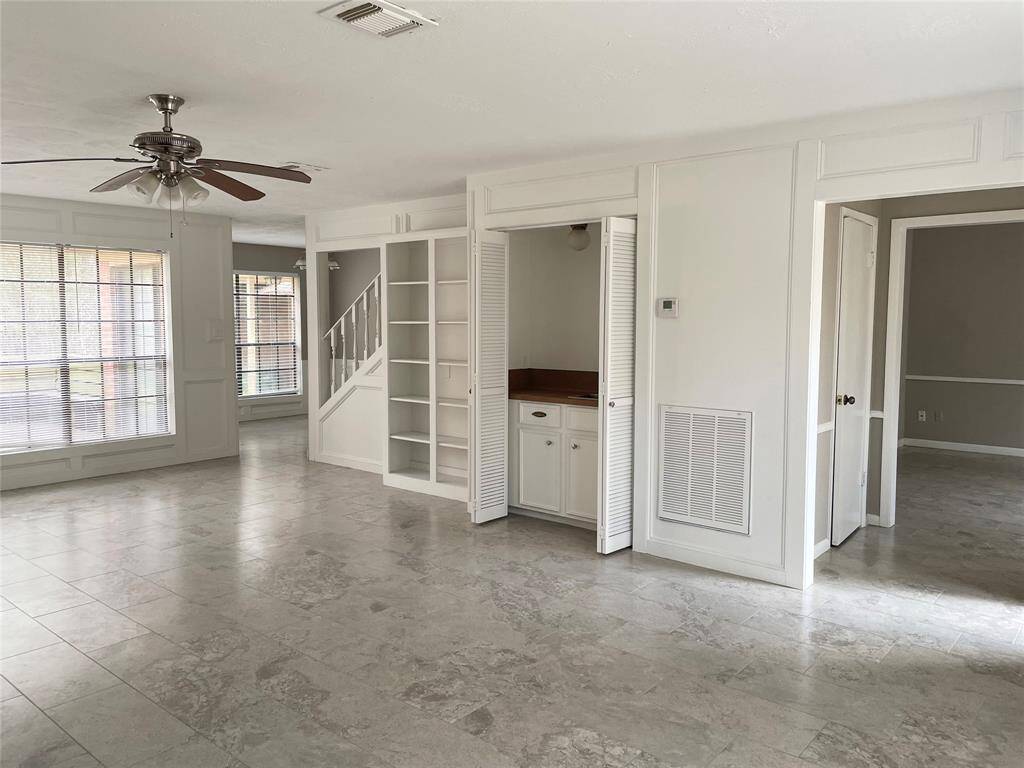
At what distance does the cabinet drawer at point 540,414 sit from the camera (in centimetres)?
534

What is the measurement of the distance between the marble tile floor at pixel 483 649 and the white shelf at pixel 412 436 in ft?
3.53

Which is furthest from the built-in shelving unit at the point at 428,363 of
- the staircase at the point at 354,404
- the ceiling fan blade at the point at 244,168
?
the ceiling fan blade at the point at 244,168

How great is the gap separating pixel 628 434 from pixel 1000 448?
5732 mm

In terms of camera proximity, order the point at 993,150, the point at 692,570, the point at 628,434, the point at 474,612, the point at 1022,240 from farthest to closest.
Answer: the point at 1022,240 < the point at 628,434 < the point at 692,570 < the point at 474,612 < the point at 993,150

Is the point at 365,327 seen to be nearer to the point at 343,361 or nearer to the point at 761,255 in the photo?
the point at 343,361

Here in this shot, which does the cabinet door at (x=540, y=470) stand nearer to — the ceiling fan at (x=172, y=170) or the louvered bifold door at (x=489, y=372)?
the louvered bifold door at (x=489, y=372)

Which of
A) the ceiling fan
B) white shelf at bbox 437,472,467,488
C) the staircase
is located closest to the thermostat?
the ceiling fan

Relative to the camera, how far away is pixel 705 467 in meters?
4.43

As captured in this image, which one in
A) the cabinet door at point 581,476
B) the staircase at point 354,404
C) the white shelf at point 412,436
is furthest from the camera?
the staircase at point 354,404

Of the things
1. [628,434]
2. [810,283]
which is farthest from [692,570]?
[810,283]

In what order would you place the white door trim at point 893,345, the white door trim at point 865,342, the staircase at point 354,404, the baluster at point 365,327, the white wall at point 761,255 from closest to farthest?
the white wall at point 761,255
the white door trim at point 865,342
the white door trim at point 893,345
the staircase at point 354,404
the baluster at point 365,327

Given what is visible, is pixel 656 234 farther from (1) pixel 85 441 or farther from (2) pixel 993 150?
(1) pixel 85 441

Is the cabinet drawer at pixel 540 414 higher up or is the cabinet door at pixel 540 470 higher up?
the cabinet drawer at pixel 540 414

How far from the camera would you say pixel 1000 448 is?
8.04 meters
